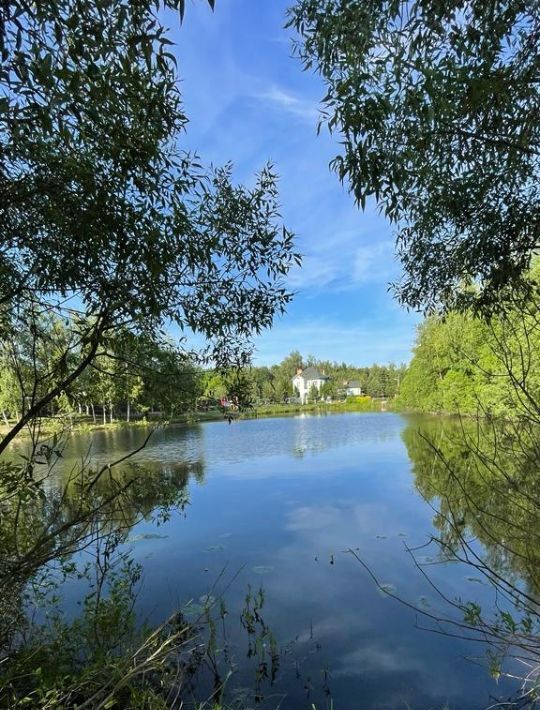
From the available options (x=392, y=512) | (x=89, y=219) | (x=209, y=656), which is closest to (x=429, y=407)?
(x=392, y=512)

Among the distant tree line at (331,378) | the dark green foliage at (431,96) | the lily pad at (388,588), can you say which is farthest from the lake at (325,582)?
the distant tree line at (331,378)

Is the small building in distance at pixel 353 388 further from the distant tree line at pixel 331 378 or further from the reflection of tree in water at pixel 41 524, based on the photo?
the reflection of tree in water at pixel 41 524

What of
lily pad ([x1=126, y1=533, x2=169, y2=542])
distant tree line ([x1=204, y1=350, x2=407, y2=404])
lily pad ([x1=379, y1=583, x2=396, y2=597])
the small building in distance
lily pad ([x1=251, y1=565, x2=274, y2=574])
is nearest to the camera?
lily pad ([x1=379, y1=583, x2=396, y2=597])

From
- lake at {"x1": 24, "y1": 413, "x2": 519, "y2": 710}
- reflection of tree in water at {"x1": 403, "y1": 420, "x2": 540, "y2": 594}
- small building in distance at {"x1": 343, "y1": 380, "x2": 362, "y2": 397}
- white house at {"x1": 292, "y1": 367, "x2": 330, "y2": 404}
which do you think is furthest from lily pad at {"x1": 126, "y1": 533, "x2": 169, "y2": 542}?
small building in distance at {"x1": 343, "y1": 380, "x2": 362, "y2": 397}

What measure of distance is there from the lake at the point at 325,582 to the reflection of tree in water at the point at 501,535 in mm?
308

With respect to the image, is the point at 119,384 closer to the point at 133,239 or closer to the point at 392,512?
the point at 133,239

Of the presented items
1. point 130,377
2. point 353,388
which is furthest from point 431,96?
point 353,388

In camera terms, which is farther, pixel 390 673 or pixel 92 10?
pixel 390 673

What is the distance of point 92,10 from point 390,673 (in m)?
5.89

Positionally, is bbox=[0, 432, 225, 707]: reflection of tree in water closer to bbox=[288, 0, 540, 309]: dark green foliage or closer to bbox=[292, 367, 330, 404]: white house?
bbox=[288, 0, 540, 309]: dark green foliage

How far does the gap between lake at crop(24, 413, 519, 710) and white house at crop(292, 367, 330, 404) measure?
75595mm

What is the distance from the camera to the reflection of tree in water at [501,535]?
2887mm

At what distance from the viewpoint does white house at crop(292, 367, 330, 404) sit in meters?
90.4

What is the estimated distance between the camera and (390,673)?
472 cm
